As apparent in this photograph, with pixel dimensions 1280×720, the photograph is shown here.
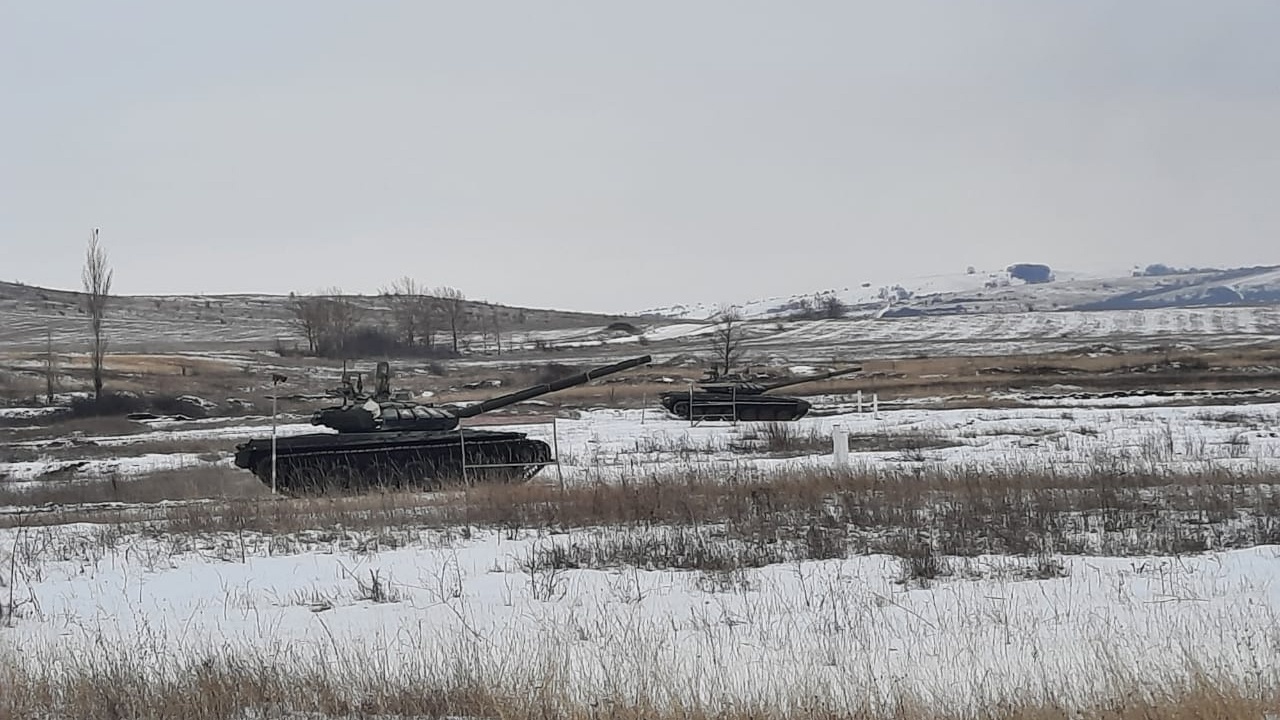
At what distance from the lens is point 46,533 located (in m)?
13.6

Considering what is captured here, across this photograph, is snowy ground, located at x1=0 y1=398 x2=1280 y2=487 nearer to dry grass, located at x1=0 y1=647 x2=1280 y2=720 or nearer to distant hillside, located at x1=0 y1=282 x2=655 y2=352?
dry grass, located at x1=0 y1=647 x2=1280 y2=720

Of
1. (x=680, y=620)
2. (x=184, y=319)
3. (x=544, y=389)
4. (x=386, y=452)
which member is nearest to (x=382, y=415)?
(x=386, y=452)

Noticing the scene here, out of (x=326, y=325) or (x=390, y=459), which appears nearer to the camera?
(x=390, y=459)

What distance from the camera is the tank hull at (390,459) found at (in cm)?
→ 2017

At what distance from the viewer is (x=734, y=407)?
35500 millimetres

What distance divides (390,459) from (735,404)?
16.1m

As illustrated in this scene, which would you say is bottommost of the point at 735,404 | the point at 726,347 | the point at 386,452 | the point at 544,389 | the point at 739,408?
the point at 739,408

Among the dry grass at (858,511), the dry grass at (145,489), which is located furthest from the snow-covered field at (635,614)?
the dry grass at (145,489)

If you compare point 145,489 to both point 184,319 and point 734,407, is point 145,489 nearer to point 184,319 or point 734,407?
point 734,407

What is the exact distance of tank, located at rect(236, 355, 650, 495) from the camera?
2020 centimetres

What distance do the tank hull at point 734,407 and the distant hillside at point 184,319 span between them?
5974 cm

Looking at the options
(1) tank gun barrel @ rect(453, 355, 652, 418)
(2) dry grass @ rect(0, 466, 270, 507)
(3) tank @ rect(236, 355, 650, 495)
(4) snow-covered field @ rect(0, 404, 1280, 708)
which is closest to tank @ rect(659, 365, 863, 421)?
(1) tank gun barrel @ rect(453, 355, 652, 418)

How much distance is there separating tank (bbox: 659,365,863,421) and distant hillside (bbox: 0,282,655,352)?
59.7 m

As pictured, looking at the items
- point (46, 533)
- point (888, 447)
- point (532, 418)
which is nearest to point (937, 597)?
point (46, 533)
